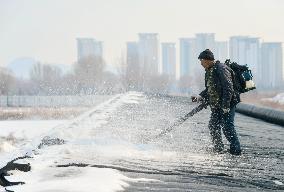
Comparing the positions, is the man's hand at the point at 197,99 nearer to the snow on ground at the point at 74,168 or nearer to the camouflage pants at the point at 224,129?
the camouflage pants at the point at 224,129

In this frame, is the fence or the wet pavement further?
the fence

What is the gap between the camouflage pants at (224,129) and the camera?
22.4 ft

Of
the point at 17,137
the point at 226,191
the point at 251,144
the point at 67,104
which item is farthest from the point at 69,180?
the point at 67,104

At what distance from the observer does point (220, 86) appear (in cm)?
686

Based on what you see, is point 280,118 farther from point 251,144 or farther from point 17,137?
point 17,137

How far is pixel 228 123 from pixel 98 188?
10.9 feet

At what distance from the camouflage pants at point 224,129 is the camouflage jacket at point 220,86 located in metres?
0.14

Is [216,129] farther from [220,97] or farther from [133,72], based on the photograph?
[133,72]

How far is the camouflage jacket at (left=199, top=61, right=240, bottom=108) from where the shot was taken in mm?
6773

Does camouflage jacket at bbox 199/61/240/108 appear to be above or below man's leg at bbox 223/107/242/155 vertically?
above

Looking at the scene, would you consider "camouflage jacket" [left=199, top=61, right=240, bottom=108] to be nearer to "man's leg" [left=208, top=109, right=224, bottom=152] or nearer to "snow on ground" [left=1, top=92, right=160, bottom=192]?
"man's leg" [left=208, top=109, right=224, bottom=152]

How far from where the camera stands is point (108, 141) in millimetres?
7578

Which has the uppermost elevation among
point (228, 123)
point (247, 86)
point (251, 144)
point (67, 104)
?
point (247, 86)

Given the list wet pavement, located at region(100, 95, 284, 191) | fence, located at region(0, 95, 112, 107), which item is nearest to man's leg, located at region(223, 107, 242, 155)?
wet pavement, located at region(100, 95, 284, 191)
